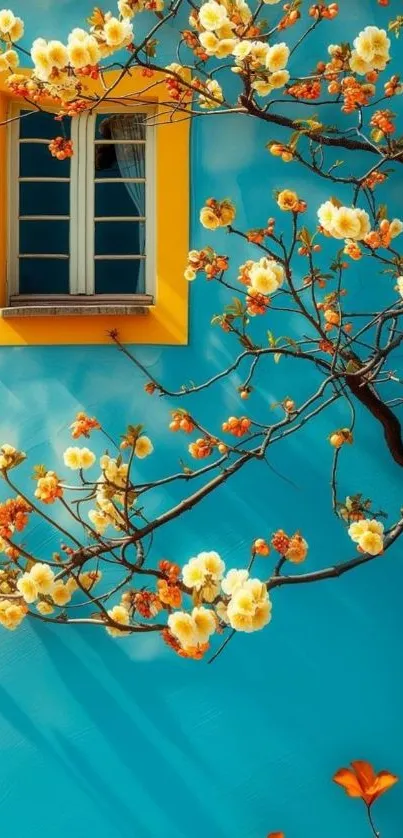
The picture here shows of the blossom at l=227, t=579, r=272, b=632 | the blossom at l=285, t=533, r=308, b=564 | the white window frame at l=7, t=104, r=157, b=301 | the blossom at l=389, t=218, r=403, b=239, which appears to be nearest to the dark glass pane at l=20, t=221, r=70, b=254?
the white window frame at l=7, t=104, r=157, b=301

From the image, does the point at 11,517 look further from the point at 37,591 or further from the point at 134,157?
the point at 134,157

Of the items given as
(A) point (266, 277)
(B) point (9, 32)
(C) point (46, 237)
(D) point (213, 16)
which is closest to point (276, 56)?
(D) point (213, 16)

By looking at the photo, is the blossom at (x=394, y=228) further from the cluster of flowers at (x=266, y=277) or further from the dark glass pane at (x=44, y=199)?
the dark glass pane at (x=44, y=199)

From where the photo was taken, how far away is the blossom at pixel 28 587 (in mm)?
3832

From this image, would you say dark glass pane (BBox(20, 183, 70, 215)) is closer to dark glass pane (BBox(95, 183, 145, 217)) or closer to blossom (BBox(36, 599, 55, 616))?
dark glass pane (BBox(95, 183, 145, 217))

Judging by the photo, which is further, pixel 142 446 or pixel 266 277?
pixel 142 446

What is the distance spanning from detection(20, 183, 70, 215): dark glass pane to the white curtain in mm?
295

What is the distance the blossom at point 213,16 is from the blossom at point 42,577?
2.12 metres

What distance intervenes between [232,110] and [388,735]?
2.80 m

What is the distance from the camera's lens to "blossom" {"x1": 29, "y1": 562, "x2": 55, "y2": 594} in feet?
12.6

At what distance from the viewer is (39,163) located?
4.94 m

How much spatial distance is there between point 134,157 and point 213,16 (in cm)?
111

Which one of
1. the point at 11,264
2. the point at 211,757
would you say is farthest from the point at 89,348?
the point at 211,757

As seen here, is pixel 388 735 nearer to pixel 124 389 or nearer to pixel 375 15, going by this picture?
pixel 124 389
